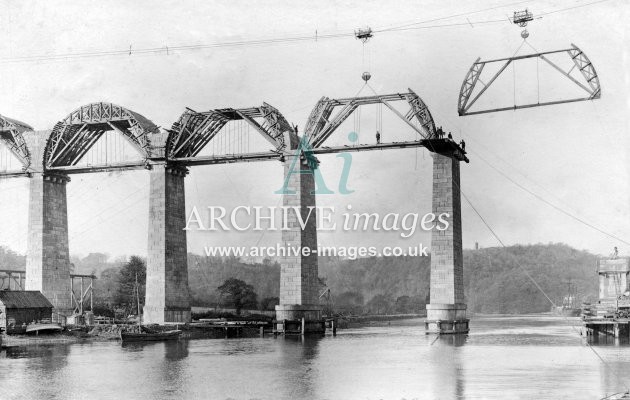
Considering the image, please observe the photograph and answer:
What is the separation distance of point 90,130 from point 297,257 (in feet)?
66.5

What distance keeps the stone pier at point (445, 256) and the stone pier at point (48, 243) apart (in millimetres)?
29876

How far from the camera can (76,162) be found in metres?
60.9

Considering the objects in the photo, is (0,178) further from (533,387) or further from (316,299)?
(533,387)

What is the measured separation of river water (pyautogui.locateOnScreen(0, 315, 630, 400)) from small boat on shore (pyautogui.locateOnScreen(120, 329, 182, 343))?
4.37m

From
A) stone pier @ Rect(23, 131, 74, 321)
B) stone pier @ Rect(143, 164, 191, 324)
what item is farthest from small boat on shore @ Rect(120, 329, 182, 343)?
stone pier @ Rect(23, 131, 74, 321)

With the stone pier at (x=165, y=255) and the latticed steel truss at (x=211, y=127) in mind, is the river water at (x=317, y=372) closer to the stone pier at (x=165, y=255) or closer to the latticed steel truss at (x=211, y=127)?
the stone pier at (x=165, y=255)

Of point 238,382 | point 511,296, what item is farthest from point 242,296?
point 511,296

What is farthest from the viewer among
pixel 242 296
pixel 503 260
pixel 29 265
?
pixel 503 260

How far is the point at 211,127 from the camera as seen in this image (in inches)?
2231

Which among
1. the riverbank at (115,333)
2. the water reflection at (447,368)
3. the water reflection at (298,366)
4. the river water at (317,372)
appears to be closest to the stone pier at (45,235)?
the riverbank at (115,333)

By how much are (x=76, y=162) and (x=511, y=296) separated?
115921mm

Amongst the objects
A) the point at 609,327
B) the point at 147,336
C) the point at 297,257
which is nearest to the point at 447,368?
the point at 297,257

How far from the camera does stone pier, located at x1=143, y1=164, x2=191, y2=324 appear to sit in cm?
5451

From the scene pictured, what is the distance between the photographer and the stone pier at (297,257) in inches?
2078
